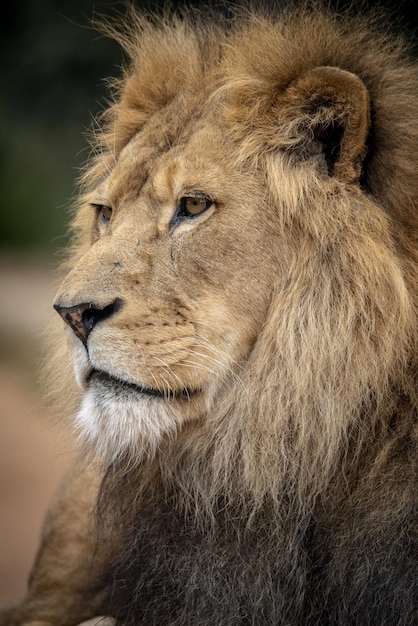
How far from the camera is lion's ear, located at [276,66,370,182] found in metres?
2.76

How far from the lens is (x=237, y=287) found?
281 centimetres

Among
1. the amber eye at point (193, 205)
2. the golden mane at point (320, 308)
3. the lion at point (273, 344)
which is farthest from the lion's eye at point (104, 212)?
the golden mane at point (320, 308)

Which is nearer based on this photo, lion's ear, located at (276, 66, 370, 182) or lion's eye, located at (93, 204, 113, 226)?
lion's ear, located at (276, 66, 370, 182)

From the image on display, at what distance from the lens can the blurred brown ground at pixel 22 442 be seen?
5176 millimetres

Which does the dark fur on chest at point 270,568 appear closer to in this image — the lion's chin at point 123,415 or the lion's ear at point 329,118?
the lion's chin at point 123,415

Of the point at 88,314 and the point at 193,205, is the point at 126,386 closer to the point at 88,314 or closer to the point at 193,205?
the point at 88,314

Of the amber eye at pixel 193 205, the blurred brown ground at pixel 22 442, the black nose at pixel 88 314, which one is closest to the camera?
the black nose at pixel 88 314

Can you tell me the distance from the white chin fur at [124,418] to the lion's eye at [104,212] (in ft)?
2.19

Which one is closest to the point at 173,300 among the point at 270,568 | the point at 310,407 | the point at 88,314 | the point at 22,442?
the point at 88,314

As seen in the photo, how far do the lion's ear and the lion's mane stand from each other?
0.04 ft

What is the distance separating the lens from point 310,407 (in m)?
2.78

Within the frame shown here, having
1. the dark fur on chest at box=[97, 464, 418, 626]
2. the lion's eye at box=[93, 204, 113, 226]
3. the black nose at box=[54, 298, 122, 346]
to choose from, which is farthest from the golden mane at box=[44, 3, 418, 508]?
the lion's eye at box=[93, 204, 113, 226]

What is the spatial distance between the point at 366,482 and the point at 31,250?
12006 millimetres

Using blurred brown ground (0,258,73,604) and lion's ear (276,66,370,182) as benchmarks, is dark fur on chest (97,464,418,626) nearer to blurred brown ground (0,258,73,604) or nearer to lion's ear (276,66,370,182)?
blurred brown ground (0,258,73,604)
